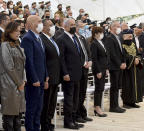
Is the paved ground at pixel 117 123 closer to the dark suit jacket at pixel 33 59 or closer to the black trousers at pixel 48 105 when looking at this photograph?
the black trousers at pixel 48 105

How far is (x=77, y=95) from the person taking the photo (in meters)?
5.82

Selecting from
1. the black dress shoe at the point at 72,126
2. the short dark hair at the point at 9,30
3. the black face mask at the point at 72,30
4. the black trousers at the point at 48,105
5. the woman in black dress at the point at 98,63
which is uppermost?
the black face mask at the point at 72,30

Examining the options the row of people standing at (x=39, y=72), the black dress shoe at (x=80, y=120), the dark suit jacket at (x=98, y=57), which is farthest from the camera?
the dark suit jacket at (x=98, y=57)

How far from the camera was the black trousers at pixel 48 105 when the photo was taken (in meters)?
5.13

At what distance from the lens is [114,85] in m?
7.08

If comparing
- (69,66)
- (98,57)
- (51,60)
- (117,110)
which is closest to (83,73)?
(69,66)

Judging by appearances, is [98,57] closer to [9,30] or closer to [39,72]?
[39,72]

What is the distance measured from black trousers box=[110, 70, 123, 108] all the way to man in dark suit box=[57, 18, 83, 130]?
1436mm

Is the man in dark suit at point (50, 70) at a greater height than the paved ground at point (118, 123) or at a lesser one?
greater

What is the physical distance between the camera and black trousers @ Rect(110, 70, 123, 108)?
7041 mm

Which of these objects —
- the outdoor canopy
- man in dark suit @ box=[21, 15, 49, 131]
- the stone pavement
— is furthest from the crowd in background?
the outdoor canopy

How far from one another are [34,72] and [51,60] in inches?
20.6

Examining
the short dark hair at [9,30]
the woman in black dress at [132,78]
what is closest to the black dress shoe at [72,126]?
the short dark hair at [9,30]

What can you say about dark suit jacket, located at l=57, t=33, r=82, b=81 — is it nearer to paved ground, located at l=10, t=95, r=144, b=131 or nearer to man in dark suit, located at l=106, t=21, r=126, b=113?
paved ground, located at l=10, t=95, r=144, b=131
